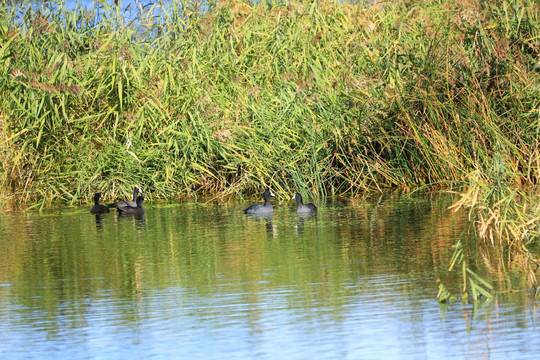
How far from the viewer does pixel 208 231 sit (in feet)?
36.4

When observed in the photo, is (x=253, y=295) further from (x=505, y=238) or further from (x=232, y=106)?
(x=232, y=106)

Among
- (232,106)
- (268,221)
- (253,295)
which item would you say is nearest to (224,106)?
(232,106)

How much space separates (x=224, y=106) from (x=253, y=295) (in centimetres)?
839

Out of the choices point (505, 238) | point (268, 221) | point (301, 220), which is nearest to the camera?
point (505, 238)

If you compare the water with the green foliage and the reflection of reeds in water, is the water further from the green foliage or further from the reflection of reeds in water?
the green foliage

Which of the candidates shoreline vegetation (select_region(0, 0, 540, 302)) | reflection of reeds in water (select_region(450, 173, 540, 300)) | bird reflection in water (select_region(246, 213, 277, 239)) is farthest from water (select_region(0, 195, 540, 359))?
shoreline vegetation (select_region(0, 0, 540, 302))

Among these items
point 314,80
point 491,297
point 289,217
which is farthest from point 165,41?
point 491,297

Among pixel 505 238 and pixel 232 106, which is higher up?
pixel 232 106

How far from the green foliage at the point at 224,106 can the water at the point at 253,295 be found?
8.23 ft

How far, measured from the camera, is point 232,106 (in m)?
14.9

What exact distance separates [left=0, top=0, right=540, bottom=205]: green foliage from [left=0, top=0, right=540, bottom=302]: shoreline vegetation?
3cm

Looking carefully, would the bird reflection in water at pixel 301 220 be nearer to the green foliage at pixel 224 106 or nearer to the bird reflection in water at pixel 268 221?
the bird reflection in water at pixel 268 221

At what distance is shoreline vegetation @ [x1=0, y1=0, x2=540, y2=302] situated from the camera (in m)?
13.6

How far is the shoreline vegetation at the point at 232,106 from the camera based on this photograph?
1359cm
